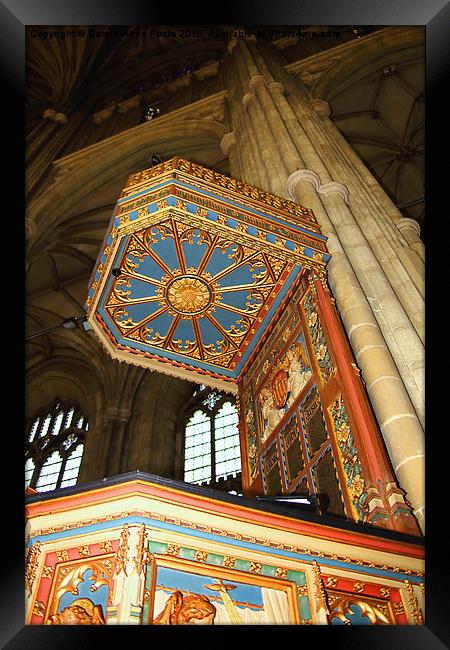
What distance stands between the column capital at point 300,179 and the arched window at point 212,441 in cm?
558

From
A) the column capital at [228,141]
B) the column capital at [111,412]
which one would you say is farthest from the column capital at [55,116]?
the column capital at [111,412]

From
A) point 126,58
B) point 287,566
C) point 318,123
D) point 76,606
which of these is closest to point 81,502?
point 76,606

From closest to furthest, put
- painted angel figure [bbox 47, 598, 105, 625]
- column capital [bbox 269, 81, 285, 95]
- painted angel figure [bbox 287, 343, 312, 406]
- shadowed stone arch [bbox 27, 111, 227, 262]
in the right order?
painted angel figure [bbox 47, 598, 105, 625] < painted angel figure [bbox 287, 343, 312, 406] < column capital [bbox 269, 81, 285, 95] < shadowed stone arch [bbox 27, 111, 227, 262]

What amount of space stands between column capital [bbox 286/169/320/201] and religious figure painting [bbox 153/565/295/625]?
5.33 meters

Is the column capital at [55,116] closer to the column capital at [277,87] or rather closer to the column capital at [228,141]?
the column capital at [228,141]

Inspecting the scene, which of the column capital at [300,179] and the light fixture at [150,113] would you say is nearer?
the column capital at [300,179]

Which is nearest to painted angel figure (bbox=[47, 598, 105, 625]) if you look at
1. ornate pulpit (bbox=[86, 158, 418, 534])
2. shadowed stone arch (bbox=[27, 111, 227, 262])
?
ornate pulpit (bbox=[86, 158, 418, 534])

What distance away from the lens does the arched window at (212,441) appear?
1094 cm

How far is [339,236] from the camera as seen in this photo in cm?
591

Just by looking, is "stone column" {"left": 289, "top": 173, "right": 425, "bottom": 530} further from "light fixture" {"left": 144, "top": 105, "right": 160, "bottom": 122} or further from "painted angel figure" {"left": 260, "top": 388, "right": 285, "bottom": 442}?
"light fixture" {"left": 144, "top": 105, "right": 160, "bottom": 122}

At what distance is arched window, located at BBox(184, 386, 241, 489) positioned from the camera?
1094 centimetres

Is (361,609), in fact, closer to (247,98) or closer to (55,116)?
(247,98)

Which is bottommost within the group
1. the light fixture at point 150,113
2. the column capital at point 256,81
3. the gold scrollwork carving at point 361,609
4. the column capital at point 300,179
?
the gold scrollwork carving at point 361,609

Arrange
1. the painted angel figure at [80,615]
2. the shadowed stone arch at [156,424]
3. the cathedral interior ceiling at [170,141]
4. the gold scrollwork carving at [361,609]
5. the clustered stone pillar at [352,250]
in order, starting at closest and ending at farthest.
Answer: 1. the painted angel figure at [80,615]
2. the gold scrollwork carving at [361,609]
3. the clustered stone pillar at [352,250]
4. the shadowed stone arch at [156,424]
5. the cathedral interior ceiling at [170,141]
